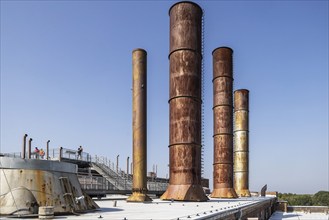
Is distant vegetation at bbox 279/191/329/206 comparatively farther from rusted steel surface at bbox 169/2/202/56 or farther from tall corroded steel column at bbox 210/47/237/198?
rusted steel surface at bbox 169/2/202/56

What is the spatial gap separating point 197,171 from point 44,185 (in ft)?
40.1

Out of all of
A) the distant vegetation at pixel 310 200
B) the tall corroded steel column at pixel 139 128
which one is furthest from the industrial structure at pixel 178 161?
the distant vegetation at pixel 310 200

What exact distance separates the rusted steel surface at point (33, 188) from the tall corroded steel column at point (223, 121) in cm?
2090

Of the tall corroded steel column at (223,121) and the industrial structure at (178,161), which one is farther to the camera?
the tall corroded steel column at (223,121)

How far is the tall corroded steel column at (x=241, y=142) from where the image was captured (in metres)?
39.8

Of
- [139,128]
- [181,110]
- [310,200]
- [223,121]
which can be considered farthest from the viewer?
[310,200]

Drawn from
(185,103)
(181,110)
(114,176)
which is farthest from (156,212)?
(114,176)

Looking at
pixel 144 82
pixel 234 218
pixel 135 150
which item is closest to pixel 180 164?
pixel 135 150

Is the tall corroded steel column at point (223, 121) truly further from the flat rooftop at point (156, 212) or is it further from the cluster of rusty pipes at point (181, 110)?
the flat rooftop at point (156, 212)

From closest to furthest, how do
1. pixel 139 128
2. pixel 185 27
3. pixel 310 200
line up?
pixel 139 128, pixel 185 27, pixel 310 200

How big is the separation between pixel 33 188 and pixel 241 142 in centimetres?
3321

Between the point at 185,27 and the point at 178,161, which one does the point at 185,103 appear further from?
the point at 185,27

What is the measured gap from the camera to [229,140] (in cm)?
3186

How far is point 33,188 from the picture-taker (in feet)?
34.0
